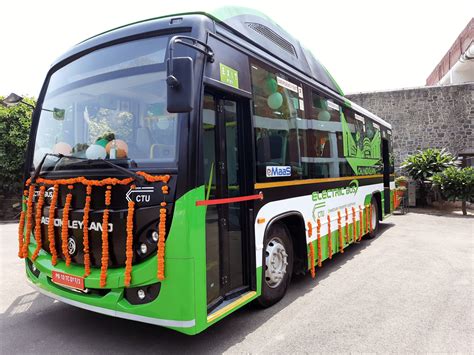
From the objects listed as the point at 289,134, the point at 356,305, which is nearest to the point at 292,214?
the point at 289,134

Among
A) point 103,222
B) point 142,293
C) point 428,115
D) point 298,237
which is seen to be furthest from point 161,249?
point 428,115

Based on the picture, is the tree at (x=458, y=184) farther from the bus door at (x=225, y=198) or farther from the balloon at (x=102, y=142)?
the balloon at (x=102, y=142)

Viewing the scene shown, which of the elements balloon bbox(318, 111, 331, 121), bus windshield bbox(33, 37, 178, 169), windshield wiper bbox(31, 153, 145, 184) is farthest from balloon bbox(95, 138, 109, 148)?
balloon bbox(318, 111, 331, 121)

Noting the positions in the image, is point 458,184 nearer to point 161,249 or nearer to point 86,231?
point 161,249

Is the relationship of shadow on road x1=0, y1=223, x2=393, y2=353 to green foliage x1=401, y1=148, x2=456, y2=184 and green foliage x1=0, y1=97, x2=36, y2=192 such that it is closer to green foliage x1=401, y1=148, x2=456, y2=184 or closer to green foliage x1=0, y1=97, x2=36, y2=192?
green foliage x1=0, y1=97, x2=36, y2=192

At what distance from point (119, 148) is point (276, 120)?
6.27 feet

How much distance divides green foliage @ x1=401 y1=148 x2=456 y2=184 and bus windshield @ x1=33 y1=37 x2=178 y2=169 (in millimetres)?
14452

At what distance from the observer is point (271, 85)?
166 inches

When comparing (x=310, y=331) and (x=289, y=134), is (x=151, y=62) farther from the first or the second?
(x=310, y=331)

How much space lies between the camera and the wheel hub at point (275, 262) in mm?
4112

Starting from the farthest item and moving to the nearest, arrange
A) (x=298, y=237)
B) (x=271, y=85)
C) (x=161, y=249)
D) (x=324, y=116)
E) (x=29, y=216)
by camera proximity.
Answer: (x=324, y=116) → (x=298, y=237) → (x=271, y=85) → (x=29, y=216) → (x=161, y=249)

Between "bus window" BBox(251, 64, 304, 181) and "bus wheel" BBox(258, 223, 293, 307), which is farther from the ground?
"bus window" BBox(251, 64, 304, 181)

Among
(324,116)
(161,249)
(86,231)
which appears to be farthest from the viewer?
(324,116)

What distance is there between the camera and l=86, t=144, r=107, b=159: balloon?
3150mm
